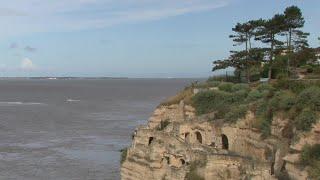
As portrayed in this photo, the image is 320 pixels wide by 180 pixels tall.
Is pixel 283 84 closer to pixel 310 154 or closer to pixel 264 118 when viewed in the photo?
pixel 264 118

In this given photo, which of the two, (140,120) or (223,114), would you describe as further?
(140,120)

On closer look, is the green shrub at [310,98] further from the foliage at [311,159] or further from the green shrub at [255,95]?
the green shrub at [255,95]

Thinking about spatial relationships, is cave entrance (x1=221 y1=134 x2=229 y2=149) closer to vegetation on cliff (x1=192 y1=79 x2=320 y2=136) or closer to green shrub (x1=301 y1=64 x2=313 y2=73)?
vegetation on cliff (x1=192 y1=79 x2=320 y2=136)

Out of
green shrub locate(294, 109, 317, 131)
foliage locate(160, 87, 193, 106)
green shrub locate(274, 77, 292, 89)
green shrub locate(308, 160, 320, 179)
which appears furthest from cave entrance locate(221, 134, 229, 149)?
green shrub locate(308, 160, 320, 179)

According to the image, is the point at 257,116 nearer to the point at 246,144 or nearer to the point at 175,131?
the point at 246,144

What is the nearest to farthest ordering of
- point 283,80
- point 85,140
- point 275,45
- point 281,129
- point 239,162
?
1. point 239,162
2. point 281,129
3. point 283,80
4. point 275,45
5. point 85,140

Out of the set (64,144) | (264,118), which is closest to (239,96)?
(264,118)

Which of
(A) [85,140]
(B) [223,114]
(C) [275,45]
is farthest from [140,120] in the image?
(B) [223,114]

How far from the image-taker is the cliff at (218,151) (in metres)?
25.3

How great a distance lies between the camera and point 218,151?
29.7 meters

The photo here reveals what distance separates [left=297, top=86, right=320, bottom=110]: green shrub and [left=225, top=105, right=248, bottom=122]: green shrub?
437cm

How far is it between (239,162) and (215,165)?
1.34 meters

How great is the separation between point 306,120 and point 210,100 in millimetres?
14878

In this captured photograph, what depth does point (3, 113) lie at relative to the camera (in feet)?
344
